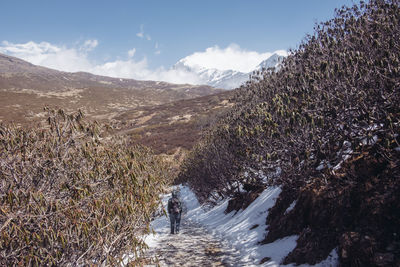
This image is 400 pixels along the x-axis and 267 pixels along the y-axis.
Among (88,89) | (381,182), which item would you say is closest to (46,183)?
(381,182)

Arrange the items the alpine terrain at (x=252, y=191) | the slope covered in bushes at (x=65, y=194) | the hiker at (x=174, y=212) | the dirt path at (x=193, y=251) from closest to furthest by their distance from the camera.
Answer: the slope covered in bushes at (x=65, y=194) → the alpine terrain at (x=252, y=191) → the dirt path at (x=193, y=251) → the hiker at (x=174, y=212)

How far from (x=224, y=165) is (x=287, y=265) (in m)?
7.67

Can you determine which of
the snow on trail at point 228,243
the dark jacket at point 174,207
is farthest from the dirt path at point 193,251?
the dark jacket at point 174,207

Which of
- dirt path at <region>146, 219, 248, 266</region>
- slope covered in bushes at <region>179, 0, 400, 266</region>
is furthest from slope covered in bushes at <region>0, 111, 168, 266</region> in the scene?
slope covered in bushes at <region>179, 0, 400, 266</region>

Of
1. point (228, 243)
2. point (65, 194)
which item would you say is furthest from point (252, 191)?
point (65, 194)

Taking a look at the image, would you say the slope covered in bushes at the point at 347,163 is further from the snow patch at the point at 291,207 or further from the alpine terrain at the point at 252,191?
the snow patch at the point at 291,207

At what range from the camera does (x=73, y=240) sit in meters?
4.48

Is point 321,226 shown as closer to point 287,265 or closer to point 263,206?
point 287,265

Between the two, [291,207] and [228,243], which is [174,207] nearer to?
[228,243]

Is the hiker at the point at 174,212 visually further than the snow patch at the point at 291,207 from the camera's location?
Yes

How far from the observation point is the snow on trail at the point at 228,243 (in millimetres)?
7125

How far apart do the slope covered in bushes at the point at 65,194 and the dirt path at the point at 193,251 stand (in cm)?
281

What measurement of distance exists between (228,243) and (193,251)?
3.90 feet

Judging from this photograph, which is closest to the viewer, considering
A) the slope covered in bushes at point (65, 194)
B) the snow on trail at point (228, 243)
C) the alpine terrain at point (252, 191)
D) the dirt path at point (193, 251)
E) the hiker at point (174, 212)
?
the slope covered in bushes at point (65, 194)
